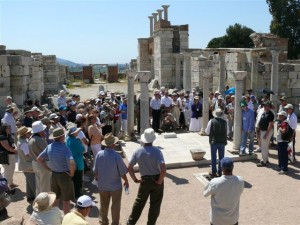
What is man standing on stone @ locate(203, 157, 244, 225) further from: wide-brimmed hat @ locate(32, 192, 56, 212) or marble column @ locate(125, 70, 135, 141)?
marble column @ locate(125, 70, 135, 141)

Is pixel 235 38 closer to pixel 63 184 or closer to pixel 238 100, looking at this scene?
pixel 238 100

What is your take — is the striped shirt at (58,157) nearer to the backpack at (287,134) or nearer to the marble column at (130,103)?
the backpack at (287,134)

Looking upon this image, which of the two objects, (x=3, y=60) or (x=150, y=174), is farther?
(x=3, y=60)

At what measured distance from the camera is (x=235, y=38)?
4841 centimetres

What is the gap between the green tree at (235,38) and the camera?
1881 inches

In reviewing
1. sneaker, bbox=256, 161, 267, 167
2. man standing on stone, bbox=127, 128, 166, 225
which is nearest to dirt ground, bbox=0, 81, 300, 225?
sneaker, bbox=256, 161, 267, 167

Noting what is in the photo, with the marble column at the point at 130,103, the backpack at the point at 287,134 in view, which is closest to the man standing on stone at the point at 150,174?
the backpack at the point at 287,134

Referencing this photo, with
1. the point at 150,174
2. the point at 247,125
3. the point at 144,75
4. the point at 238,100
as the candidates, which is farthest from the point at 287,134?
the point at 150,174

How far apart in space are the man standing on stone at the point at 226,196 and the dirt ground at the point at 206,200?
170 centimetres

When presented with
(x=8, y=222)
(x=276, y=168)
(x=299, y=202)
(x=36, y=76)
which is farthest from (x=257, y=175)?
(x=36, y=76)

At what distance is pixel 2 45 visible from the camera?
56.7 feet

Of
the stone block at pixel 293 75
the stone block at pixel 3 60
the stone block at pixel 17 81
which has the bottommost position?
the stone block at pixel 17 81

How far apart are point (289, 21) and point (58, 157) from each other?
40838 mm

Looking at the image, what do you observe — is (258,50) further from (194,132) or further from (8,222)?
(8,222)
